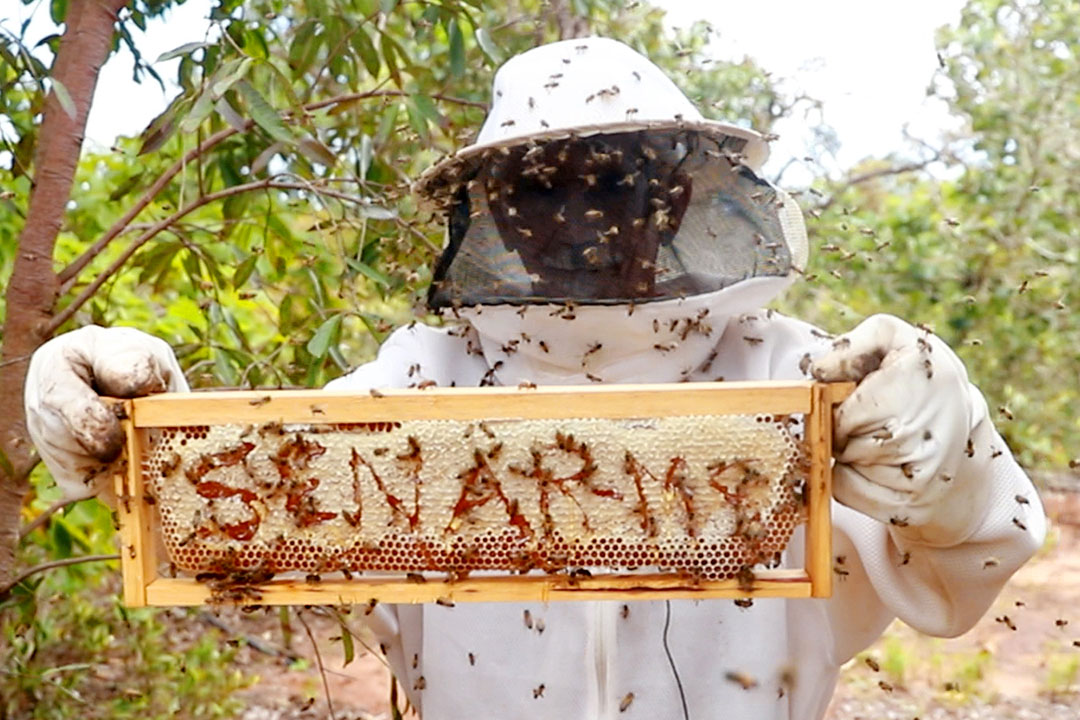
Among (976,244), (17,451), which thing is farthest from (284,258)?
(976,244)

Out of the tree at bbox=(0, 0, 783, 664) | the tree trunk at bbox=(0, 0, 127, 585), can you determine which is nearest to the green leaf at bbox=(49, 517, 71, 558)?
the tree at bbox=(0, 0, 783, 664)

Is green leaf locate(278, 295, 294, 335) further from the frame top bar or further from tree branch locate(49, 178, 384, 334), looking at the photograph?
the frame top bar

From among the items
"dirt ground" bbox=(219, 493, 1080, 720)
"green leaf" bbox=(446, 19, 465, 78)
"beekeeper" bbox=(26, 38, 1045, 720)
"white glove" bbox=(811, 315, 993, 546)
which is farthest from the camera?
"dirt ground" bbox=(219, 493, 1080, 720)

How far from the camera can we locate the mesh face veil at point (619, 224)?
2.37m

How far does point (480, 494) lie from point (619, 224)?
0.66m

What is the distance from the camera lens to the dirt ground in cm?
689

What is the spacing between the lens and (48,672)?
4.47 meters

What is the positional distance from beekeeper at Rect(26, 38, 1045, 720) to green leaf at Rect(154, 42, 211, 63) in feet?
2.96

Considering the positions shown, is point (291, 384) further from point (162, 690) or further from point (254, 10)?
point (162, 690)

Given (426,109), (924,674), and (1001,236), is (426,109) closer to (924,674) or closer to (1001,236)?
(1001,236)

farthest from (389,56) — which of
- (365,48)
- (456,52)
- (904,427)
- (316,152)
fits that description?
(904,427)

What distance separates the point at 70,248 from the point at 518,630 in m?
3.23

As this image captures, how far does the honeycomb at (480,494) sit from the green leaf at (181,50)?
55.5 inches

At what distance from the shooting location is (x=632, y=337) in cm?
241
